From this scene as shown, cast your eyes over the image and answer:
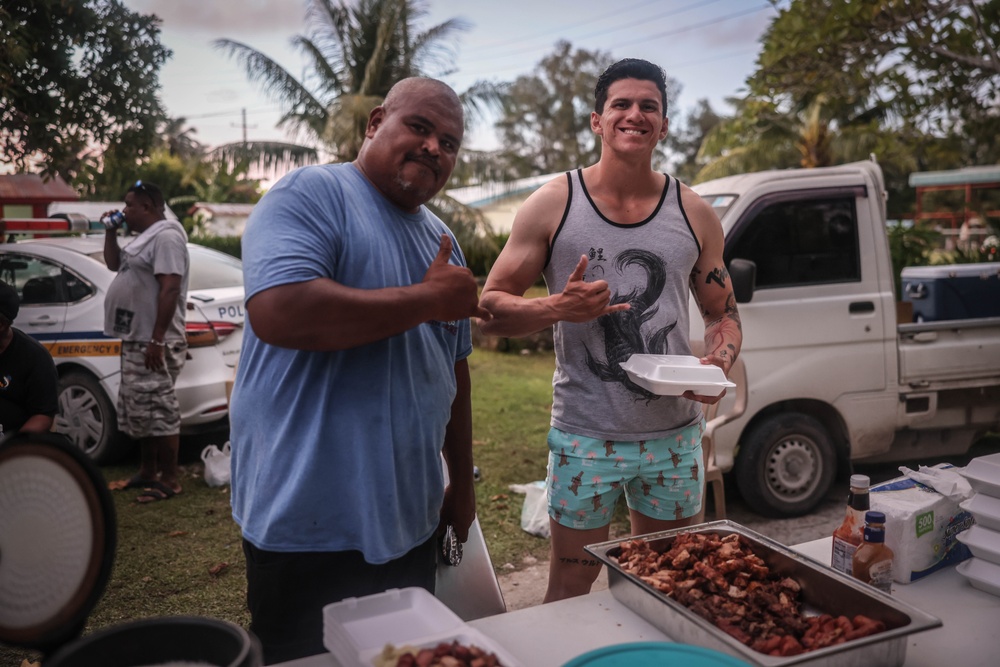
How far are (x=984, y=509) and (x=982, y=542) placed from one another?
8cm

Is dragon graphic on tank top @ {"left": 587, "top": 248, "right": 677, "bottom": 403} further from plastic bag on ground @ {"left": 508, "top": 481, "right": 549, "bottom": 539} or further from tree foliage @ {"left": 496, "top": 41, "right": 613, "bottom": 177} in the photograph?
tree foliage @ {"left": 496, "top": 41, "right": 613, "bottom": 177}

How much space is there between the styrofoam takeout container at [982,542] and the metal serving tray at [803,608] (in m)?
0.49

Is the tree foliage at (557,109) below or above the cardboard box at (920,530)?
above

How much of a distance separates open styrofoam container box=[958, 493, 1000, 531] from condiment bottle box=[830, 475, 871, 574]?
10.7 inches

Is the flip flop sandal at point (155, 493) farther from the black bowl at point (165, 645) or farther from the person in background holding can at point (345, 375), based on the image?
the black bowl at point (165, 645)

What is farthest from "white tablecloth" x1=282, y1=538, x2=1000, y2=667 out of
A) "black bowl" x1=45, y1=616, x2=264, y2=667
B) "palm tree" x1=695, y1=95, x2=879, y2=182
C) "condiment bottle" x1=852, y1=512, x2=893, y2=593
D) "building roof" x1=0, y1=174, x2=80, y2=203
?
"building roof" x1=0, y1=174, x2=80, y2=203

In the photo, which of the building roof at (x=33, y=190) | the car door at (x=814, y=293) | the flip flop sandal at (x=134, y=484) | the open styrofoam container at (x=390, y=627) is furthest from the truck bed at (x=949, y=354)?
the building roof at (x=33, y=190)

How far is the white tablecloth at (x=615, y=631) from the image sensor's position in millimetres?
1689

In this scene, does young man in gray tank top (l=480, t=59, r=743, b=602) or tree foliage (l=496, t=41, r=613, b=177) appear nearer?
young man in gray tank top (l=480, t=59, r=743, b=602)

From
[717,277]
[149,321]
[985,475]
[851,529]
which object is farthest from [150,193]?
[985,475]

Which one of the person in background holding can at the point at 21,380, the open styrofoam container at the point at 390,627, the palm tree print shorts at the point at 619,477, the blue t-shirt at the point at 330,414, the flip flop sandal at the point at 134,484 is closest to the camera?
Answer: the open styrofoam container at the point at 390,627

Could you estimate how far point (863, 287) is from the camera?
17.5 feet

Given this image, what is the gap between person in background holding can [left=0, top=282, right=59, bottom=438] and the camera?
356 centimetres

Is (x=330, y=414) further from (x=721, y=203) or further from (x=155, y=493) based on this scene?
(x=155, y=493)
